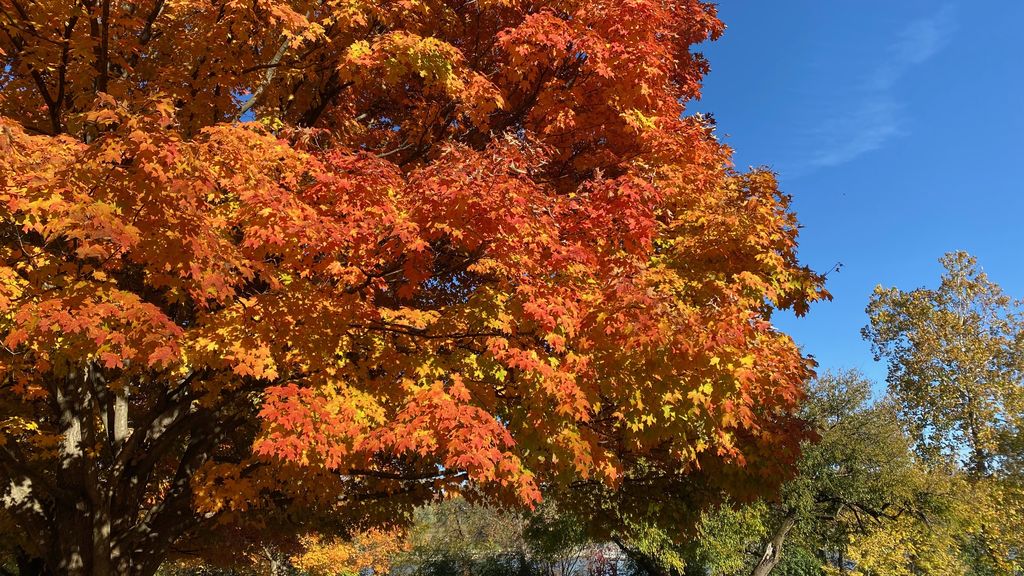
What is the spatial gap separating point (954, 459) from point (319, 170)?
3363 cm

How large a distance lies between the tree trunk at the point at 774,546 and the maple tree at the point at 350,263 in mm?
13829

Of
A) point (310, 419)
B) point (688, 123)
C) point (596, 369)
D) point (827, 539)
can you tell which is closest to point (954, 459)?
point (827, 539)

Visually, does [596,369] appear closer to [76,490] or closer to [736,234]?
[736,234]

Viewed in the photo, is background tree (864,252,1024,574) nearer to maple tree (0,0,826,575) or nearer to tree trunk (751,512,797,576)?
tree trunk (751,512,797,576)

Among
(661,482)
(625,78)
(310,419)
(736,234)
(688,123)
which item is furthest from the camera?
(661,482)

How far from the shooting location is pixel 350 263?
627cm

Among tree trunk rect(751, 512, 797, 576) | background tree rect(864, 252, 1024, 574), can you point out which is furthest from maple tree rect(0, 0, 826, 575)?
background tree rect(864, 252, 1024, 574)

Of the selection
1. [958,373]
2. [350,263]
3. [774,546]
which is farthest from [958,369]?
[350,263]

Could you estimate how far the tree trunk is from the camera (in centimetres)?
2125

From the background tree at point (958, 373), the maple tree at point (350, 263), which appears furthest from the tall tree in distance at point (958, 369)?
the maple tree at point (350, 263)

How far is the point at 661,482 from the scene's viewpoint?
11875 mm

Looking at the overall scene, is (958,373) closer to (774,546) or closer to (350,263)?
(774,546)

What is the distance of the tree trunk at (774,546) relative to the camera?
21.2 metres

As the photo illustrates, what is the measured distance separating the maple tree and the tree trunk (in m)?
13.8
